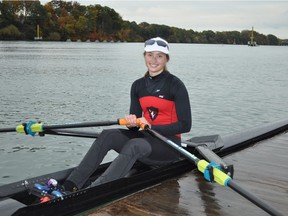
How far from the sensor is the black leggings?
471 centimetres

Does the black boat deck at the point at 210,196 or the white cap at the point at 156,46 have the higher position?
the white cap at the point at 156,46

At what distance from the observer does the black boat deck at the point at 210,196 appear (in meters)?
4.61

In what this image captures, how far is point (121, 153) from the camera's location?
4.78 m

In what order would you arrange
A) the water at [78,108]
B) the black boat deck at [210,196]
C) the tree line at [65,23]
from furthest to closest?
the tree line at [65,23] → the water at [78,108] → the black boat deck at [210,196]

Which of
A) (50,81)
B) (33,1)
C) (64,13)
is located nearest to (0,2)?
(33,1)

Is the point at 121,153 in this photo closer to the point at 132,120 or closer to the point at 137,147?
the point at 137,147

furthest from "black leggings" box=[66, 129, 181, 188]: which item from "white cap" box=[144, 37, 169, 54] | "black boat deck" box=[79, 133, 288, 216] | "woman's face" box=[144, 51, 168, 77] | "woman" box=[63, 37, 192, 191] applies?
"white cap" box=[144, 37, 169, 54]

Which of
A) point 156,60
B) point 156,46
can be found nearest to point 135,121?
point 156,60

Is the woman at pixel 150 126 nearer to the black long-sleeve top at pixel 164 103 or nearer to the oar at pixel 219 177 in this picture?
the black long-sleeve top at pixel 164 103

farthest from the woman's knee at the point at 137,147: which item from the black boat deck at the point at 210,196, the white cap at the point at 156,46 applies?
the white cap at the point at 156,46

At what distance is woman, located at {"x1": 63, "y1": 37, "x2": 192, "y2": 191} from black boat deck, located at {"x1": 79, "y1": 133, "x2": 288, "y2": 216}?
1.21 ft

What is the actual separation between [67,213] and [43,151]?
684 centimetres

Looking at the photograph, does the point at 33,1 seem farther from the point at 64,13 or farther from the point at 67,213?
the point at 67,213

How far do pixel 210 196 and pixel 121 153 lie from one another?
4.35 feet
